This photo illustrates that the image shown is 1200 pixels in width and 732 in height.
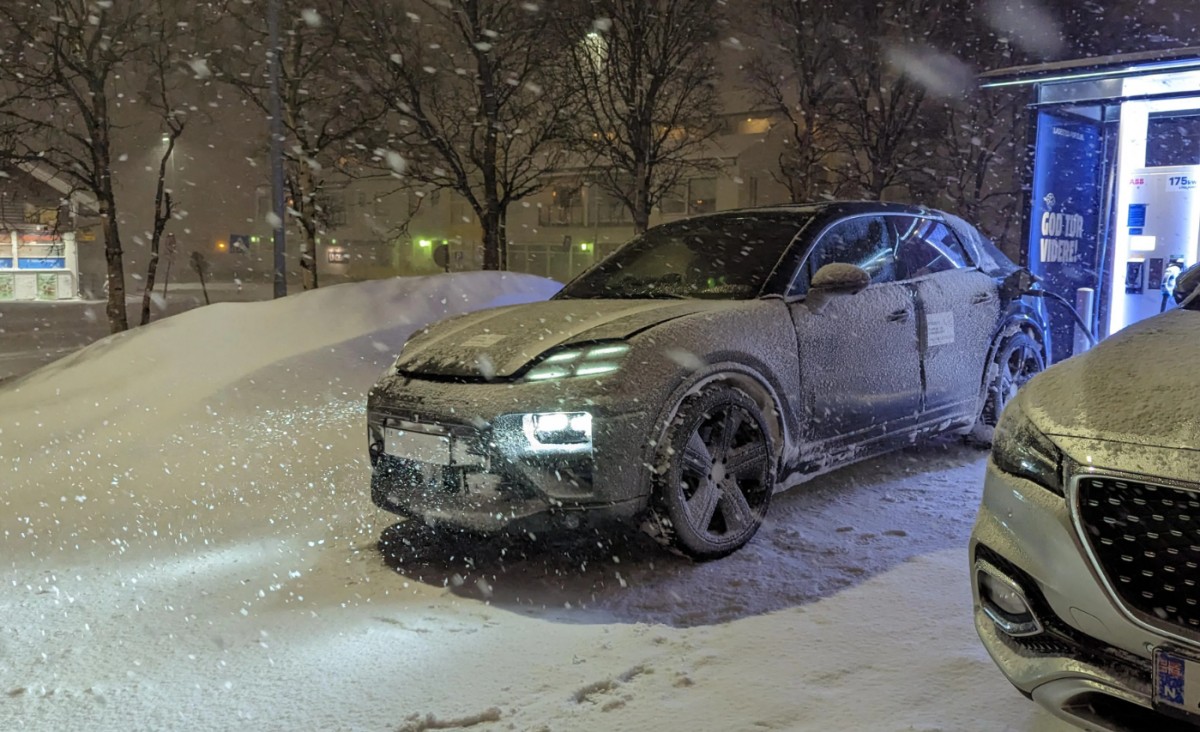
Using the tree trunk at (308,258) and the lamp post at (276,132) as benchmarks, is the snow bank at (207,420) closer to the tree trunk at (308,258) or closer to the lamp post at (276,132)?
the lamp post at (276,132)

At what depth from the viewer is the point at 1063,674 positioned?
2.15m

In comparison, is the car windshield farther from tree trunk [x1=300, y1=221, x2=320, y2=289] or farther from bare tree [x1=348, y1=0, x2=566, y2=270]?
tree trunk [x1=300, y1=221, x2=320, y2=289]

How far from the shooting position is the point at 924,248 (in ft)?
17.6

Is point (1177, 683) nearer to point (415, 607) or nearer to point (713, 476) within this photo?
point (713, 476)

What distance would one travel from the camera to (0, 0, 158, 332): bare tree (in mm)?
14695

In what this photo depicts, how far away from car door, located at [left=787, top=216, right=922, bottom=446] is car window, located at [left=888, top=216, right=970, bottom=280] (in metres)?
0.11

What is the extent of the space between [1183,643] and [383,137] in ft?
62.5

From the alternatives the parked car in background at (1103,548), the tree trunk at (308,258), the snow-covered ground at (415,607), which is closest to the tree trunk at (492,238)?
the tree trunk at (308,258)

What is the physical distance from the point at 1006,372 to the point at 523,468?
3.76 meters

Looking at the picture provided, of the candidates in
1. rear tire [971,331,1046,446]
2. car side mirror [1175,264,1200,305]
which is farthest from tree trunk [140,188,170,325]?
car side mirror [1175,264,1200,305]

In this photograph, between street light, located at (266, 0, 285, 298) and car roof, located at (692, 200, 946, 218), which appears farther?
street light, located at (266, 0, 285, 298)

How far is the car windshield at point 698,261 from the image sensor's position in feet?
15.2

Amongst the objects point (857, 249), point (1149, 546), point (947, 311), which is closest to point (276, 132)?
point (857, 249)

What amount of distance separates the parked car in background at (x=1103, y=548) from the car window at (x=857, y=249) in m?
2.26
